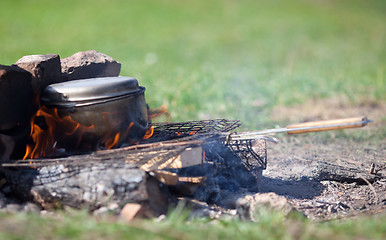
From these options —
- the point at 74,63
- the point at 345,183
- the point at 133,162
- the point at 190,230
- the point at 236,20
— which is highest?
the point at 236,20

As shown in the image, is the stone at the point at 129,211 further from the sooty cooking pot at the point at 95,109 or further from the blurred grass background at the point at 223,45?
the blurred grass background at the point at 223,45

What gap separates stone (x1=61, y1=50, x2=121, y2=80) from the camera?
3.80 m

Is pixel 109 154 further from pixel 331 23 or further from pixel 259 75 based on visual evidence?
pixel 331 23

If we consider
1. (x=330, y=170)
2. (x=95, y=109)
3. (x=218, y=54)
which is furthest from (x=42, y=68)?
(x=218, y=54)

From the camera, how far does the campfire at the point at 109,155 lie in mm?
2873

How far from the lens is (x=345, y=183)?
12.9ft

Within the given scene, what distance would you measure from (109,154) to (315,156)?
2927 millimetres

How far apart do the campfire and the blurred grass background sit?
300 centimetres

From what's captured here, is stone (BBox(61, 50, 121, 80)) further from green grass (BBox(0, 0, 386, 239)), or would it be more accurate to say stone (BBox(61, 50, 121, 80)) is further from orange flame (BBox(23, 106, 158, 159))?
green grass (BBox(0, 0, 386, 239))

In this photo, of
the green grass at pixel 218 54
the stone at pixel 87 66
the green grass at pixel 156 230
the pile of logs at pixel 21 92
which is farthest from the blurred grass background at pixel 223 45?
the green grass at pixel 156 230

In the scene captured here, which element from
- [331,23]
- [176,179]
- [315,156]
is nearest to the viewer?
[176,179]

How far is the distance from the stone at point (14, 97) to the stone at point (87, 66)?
1.66ft

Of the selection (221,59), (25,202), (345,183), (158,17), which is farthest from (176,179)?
(158,17)

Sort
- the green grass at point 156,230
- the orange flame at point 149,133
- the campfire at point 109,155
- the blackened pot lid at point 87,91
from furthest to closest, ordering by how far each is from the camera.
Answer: the orange flame at point 149,133
the blackened pot lid at point 87,91
the campfire at point 109,155
the green grass at point 156,230
